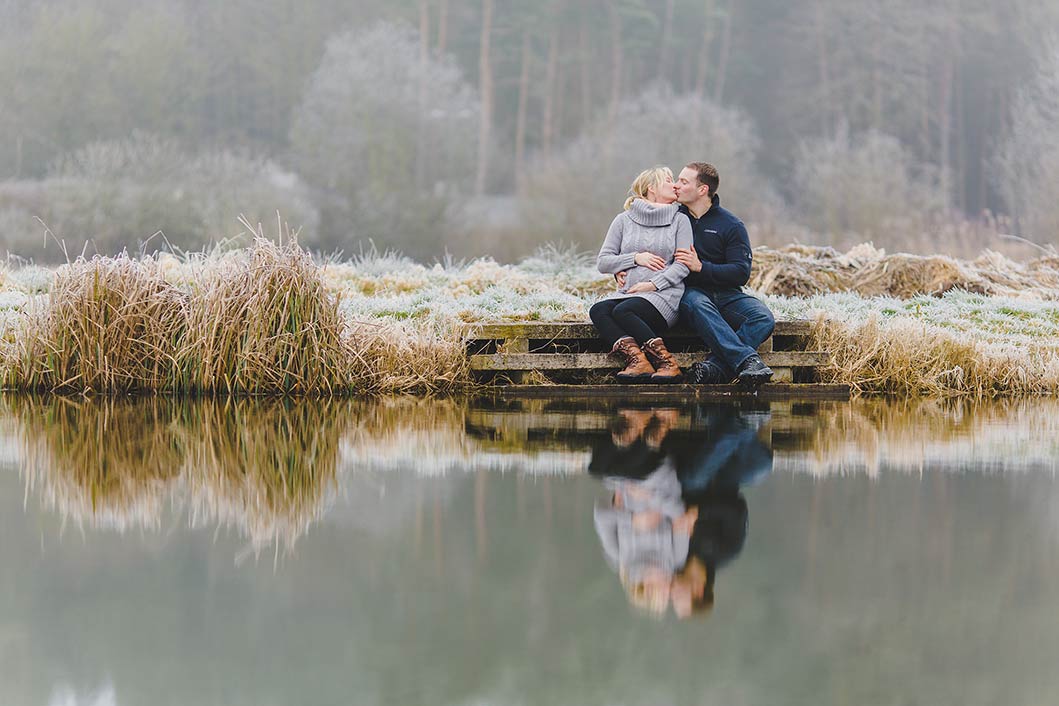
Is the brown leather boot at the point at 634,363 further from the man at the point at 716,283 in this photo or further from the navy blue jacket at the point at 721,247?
the navy blue jacket at the point at 721,247

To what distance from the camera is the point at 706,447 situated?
547 centimetres

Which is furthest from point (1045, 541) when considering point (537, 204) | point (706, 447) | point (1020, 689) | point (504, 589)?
point (537, 204)

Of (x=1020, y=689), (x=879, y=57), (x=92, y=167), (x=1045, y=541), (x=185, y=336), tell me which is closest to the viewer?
(x=1020, y=689)

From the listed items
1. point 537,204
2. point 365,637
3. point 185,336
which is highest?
point 537,204

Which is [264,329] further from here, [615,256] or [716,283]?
[716,283]

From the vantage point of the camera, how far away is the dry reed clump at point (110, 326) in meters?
8.23

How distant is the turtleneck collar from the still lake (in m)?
2.74

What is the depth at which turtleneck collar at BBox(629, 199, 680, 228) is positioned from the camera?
26.6 feet

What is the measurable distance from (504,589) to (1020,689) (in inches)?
45.1

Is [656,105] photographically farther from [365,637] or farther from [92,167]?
[365,637]

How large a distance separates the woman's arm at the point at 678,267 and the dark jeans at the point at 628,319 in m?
0.17

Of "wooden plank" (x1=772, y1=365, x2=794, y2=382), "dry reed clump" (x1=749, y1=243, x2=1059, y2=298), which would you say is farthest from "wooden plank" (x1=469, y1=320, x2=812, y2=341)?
"dry reed clump" (x1=749, y1=243, x2=1059, y2=298)

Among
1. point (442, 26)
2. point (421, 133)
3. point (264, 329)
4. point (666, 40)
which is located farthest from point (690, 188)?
point (666, 40)

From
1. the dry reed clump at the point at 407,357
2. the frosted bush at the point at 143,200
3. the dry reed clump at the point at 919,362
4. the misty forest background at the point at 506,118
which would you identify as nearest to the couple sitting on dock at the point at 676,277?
the dry reed clump at the point at 919,362
